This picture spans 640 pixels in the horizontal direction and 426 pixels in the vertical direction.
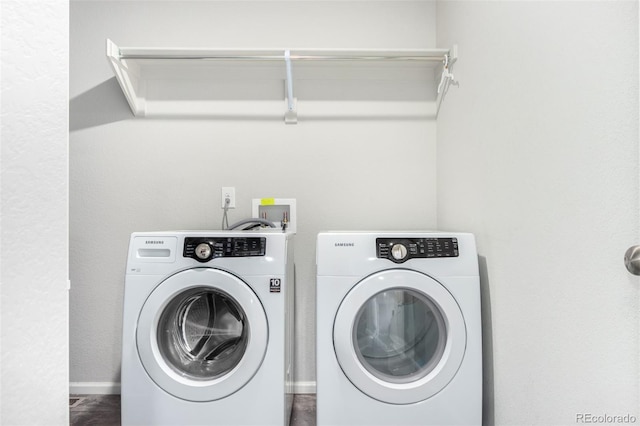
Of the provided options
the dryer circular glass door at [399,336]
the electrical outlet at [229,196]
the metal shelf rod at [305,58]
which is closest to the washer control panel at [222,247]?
the dryer circular glass door at [399,336]

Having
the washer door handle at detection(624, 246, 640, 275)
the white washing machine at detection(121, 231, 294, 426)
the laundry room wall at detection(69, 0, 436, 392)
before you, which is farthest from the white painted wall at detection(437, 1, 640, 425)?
the white washing machine at detection(121, 231, 294, 426)

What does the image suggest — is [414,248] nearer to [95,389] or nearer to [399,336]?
[399,336]

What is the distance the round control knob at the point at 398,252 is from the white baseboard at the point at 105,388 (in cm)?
104

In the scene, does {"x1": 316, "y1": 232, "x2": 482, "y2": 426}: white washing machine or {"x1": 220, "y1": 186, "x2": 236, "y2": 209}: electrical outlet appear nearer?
{"x1": 316, "y1": 232, "x2": 482, "y2": 426}: white washing machine

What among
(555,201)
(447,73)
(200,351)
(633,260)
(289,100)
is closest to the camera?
(633,260)

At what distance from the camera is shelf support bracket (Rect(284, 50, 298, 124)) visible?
179 centimetres

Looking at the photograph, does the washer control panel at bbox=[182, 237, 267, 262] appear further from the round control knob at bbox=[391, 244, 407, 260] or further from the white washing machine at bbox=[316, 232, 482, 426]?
the round control knob at bbox=[391, 244, 407, 260]

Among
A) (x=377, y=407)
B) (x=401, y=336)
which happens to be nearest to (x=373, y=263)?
(x=401, y=336)

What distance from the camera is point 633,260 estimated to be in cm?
75

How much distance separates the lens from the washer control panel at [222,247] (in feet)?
Result: 4.58

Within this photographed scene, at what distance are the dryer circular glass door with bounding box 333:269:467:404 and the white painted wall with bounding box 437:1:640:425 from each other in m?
0.19

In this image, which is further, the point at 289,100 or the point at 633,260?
the point at 289,100

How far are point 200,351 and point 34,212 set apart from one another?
1097mm

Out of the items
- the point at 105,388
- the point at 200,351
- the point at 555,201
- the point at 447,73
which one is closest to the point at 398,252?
the point at 555,201
